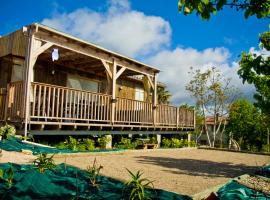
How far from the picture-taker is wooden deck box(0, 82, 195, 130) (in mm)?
9414

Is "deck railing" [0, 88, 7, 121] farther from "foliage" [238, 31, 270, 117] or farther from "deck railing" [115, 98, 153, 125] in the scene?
"foliage" [238, 31, 270, 117]

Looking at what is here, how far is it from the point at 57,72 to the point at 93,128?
12.2ft

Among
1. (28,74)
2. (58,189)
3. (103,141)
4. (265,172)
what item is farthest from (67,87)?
(58,189)

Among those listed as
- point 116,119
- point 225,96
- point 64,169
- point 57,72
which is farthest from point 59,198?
point 225,96

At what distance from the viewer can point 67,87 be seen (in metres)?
12.0

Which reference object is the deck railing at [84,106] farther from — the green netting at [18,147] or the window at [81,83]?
the window at [81,83]

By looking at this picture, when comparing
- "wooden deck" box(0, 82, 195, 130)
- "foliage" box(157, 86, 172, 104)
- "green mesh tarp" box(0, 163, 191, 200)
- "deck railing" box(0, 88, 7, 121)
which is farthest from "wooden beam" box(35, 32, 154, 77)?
"foliage" box(157, 86, 172, 104)

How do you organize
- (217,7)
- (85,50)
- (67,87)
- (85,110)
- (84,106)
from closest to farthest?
(217,7) < (85,110) < (84,106) < (85,50) < (67,87)

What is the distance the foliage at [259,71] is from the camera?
6.01m

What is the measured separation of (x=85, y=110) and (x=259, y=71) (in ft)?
22.2

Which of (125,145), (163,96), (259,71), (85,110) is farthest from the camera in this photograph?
(163,96)

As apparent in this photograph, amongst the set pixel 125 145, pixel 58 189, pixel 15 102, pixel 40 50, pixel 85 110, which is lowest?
pixel 58 189

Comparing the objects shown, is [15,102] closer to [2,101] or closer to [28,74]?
[2,101]

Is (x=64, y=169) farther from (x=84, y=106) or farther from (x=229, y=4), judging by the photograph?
(x=84, y=106)
